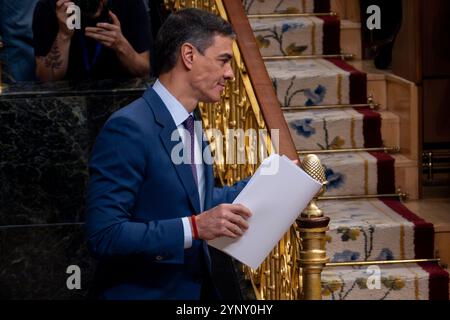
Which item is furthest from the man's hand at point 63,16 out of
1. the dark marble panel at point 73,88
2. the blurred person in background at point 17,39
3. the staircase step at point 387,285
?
the staircase step at point 387,285

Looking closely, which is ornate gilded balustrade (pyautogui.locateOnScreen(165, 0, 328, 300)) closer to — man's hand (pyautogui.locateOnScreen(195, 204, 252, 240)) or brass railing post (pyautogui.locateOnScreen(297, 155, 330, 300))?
brass railing post (pyautogui.locateOnScreen(297, 155, 330, 300))

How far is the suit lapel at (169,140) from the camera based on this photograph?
12.1ft

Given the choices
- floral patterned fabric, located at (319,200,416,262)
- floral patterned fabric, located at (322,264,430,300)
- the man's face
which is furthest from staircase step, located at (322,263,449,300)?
the man's face

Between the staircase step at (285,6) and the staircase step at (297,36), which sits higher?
the staircase step at (285,6)

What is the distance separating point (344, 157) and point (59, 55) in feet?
5.70

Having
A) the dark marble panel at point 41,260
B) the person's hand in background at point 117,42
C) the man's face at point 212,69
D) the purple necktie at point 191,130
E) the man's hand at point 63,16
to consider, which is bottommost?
the dark marble panel at point 41,260

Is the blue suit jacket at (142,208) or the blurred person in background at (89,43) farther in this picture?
the blurred person in background at (89,43)

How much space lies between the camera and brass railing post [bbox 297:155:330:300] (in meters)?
4.30

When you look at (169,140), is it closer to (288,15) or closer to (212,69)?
(212,69)

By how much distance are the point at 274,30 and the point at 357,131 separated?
0.97 m


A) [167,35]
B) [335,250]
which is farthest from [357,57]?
[167,35]

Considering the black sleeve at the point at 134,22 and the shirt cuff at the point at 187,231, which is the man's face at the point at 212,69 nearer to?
the shirt cuff at the point at 187,231

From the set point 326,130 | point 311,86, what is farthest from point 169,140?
point 311,86

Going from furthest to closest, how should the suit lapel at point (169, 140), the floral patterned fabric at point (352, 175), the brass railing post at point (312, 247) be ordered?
the floral patterned fabric at point (352, 175) < the brass railing post at point (312, 247) < the suit lapel at point (169, 140)
